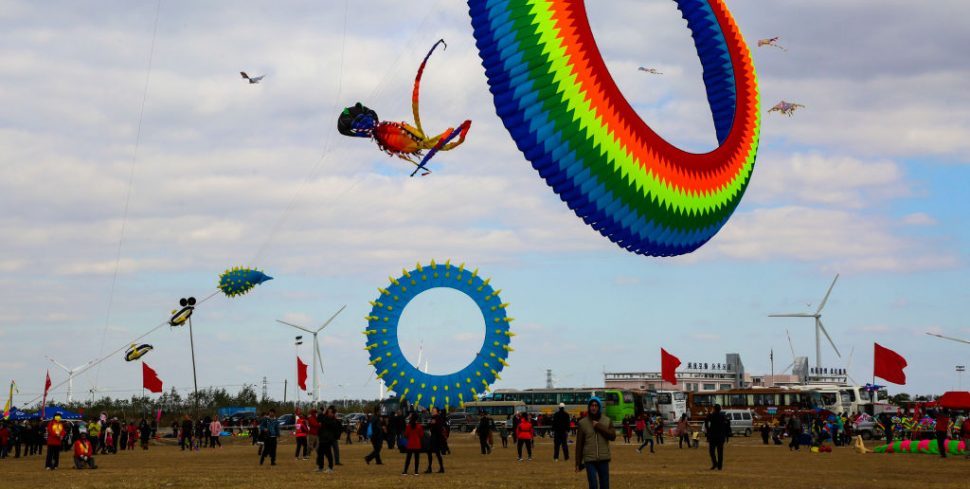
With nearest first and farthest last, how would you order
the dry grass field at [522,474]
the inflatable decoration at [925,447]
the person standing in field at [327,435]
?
1. the dry grass field at [522,474]
2. the person standing in field at [327,435]
3. the inflatable decoration at [925,447]

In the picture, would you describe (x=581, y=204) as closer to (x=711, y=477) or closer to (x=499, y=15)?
(x=499, y=15)

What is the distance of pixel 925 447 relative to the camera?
38.4 m

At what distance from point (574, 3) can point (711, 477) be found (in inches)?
534

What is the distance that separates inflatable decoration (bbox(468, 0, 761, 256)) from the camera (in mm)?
15961

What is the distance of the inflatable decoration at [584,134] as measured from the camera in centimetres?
1596

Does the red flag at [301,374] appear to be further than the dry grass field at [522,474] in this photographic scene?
Yes

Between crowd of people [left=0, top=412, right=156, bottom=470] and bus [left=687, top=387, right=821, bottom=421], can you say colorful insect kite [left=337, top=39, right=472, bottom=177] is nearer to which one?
crowd of people [left=0, top=412, right=156, bottom=470]

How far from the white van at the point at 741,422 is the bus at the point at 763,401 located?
2235 millimetres

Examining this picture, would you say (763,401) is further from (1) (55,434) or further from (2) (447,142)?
(1) (55,434)

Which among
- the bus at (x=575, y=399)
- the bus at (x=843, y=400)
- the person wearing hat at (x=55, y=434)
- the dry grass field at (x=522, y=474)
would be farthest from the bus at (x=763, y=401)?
the person wearing hat at (x=55, y=434)

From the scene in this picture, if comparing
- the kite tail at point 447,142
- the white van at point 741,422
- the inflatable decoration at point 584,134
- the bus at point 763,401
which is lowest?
the white van at point 741,422

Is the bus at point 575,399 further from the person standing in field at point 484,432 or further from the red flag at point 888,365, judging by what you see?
the person standing in field at point 484,432

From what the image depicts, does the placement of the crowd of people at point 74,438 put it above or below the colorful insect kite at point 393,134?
below

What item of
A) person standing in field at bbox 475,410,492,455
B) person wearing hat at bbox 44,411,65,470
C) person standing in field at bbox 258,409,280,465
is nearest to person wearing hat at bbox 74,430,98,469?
person wearing hat at bbox 44,411,65,470
